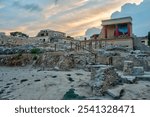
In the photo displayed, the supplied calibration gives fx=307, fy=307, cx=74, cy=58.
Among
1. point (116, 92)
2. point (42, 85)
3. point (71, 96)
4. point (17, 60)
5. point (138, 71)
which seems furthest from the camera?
point (17, 60)

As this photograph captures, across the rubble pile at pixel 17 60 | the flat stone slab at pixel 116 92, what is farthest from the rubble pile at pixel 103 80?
the rubble pile at pixel 17 60

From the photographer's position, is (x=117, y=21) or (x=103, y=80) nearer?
(x=103, y=80)

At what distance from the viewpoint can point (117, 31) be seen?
48.5 metres

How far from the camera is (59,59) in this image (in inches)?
1193

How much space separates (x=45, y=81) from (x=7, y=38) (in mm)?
30272

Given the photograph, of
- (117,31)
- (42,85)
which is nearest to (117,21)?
(117,31)

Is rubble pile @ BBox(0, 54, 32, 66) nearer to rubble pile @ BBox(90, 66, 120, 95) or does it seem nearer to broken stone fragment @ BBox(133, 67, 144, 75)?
broken stone fragment @ BBox(133, 67, 144, 75)

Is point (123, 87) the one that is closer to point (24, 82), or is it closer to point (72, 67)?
point (24, 82)

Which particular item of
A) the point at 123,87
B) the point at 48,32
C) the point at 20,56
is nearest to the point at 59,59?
the point at 20,56

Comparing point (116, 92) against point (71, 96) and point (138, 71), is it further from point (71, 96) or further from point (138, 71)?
point (138, 71)

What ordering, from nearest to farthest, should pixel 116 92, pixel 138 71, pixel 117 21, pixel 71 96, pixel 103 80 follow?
pixel 71 96, pixel 116 92, pixel 103 80, pixel 138 71, pixel 117 21

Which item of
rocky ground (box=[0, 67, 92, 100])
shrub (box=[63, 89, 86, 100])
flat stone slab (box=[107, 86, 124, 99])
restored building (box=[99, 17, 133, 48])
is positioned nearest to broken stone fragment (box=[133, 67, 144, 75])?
rocky ground (box=[0, 67, 92, 100])

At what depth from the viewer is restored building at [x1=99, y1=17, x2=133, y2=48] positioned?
1731 inches

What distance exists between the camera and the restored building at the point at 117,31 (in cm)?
4397
